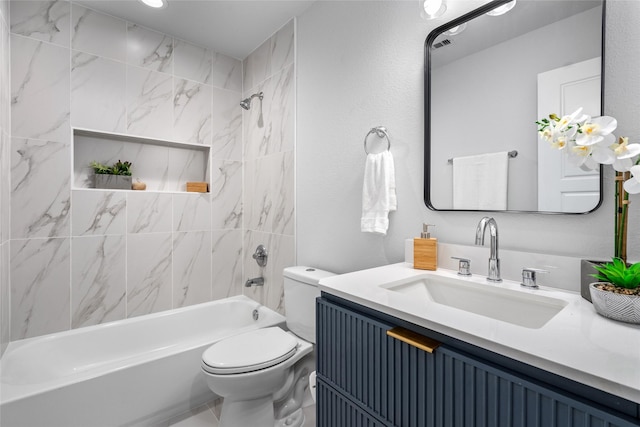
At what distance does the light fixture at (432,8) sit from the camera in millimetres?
1203

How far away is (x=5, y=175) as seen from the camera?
1.65m

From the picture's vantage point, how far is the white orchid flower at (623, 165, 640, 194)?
707 millimetres

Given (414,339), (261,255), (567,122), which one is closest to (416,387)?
(414,339)

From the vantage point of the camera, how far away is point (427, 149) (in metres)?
1.32

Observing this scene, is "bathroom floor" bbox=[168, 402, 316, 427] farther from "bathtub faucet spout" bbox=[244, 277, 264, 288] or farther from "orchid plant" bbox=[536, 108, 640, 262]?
"orchid plant" bbox=[536, 108, 640, 262]

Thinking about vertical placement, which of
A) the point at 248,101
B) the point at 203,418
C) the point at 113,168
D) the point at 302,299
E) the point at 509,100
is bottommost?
the point at 203,418

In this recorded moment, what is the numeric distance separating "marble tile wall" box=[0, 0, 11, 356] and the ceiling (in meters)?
0.54

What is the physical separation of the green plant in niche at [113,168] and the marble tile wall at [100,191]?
0.13 m

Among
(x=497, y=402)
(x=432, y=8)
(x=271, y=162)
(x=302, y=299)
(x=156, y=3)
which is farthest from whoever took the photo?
(x=271, y=162)

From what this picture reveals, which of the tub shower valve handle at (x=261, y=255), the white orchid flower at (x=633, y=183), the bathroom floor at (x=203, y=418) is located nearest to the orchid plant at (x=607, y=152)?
the white orchid flower at (x=633, y=183)

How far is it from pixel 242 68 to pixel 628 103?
2.58m

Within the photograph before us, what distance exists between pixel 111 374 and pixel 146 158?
1.49m

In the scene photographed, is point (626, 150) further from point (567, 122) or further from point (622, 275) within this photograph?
point (622, 275)

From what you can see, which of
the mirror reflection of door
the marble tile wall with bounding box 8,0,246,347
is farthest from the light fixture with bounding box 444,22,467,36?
the marble tile wall with bounding box 8,0,246,347
